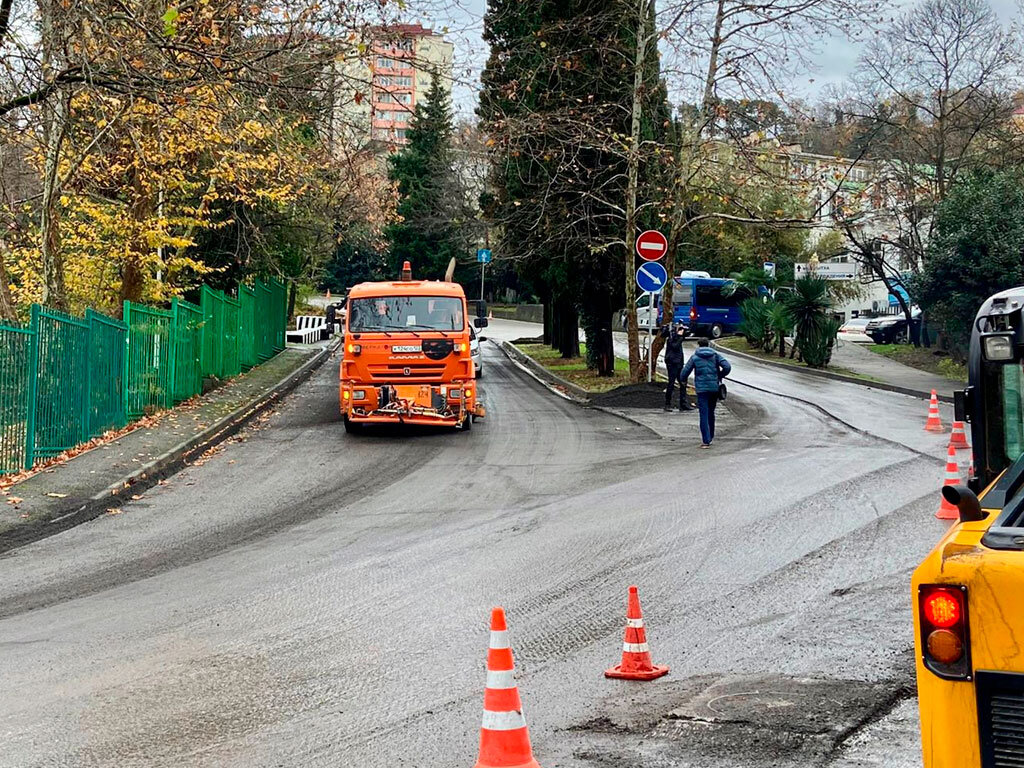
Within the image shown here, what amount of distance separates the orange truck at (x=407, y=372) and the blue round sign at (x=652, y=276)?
16.2 ft

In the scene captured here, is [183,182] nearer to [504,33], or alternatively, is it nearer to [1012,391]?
[504,33]

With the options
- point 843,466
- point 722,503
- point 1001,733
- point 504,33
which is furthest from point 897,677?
point 504,33

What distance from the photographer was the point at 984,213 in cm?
3628

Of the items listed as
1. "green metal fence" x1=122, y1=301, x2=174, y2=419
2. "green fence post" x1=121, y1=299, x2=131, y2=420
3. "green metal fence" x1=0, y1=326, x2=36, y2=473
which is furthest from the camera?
"green metal fence" x1=122, y1=301, x2=174, y2=419

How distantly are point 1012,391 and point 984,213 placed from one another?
32906 mm

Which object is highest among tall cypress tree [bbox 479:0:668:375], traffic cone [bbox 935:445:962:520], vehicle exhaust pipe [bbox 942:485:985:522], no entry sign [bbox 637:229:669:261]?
tall cypress tree [bbox 479:0:668:375]

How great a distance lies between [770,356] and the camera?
145 feet

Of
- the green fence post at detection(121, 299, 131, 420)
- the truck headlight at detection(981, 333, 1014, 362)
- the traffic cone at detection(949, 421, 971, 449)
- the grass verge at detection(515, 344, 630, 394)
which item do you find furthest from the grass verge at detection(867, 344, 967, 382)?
the truck headlight at detection(981, 333, 1014, 362)

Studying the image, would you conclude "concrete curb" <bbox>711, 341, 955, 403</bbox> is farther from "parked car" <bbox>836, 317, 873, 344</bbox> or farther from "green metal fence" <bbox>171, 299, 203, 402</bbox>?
"green metal fence" <bbox>171, 299, 203, 402</bbox>

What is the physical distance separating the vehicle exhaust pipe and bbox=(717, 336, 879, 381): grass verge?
31.8 metres

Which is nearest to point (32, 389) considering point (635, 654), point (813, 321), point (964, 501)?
point (635, 654)

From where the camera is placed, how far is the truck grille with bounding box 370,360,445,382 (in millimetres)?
21094

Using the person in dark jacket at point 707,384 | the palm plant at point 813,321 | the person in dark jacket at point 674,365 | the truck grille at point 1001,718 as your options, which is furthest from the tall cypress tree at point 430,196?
the truck grille at point 1001,718

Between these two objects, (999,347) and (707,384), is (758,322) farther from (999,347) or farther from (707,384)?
(999,347)
